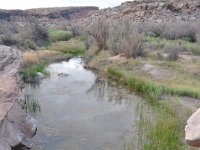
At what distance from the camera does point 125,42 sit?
20.6m

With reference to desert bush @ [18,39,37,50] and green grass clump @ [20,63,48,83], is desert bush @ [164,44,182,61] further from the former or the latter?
desert bush @ [18,39,37,50]

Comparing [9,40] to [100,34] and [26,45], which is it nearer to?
[26,45]

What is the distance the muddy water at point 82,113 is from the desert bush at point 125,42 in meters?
3.07

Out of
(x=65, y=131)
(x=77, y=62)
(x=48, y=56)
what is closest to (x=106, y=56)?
(x=77, y=62)

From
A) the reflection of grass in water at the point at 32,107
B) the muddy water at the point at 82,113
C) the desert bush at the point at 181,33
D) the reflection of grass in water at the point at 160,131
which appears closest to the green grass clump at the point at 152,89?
the muddy water at the point at 82,113

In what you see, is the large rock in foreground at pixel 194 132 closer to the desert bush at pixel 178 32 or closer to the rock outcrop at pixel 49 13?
the desert bush at pixel 178 32

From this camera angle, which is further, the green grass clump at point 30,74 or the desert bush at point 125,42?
the desert bush at point 125,42

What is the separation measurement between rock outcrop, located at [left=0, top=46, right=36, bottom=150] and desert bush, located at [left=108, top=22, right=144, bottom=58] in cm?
1081

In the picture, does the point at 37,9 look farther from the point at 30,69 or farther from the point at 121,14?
the point at 30,69

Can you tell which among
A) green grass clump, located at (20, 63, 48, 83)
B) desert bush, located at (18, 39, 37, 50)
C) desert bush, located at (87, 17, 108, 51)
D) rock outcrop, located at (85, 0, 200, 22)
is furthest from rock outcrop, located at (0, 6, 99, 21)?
green grass clump, located at (20, 63, 48, 83)

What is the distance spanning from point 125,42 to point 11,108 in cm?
1318

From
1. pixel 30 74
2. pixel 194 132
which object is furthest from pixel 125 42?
pixel 194 132

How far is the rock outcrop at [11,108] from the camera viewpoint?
6990 millimetres

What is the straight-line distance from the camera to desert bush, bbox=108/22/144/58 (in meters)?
20.1
